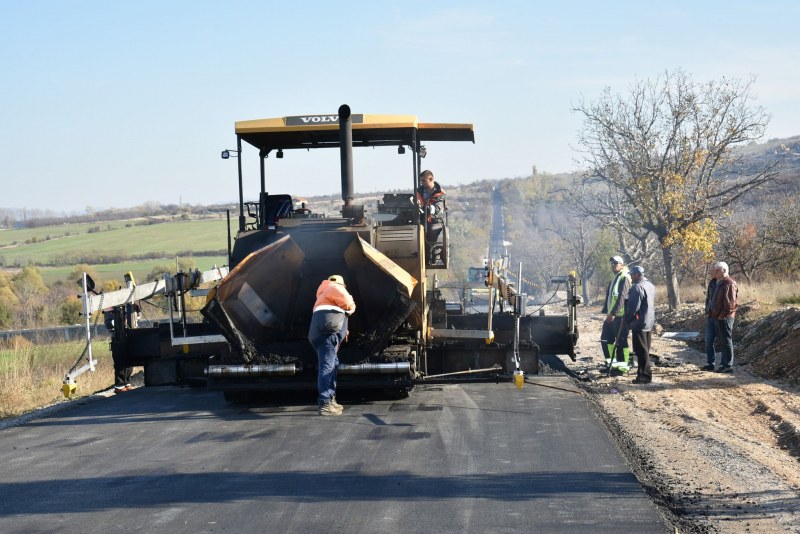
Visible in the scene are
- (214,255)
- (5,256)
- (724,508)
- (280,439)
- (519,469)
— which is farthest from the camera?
(5,256)

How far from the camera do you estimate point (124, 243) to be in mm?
60688

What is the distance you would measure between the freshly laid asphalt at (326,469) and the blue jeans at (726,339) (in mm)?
4113

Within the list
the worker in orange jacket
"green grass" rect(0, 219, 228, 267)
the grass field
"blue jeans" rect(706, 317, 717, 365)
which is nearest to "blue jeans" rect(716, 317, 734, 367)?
"blue jeans" rect(706, 317, 717, 365)

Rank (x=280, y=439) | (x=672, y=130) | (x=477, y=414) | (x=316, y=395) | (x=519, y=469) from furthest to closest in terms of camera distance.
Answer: (x=672, y=130), (x=316, y=395), (x=477, y=414), (x=280, y=439), (x=519, y=469)

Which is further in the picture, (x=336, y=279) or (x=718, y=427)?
(x=336, y=279)

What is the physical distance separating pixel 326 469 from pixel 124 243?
56315 mm

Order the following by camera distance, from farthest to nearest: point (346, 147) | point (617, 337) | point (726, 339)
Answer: point (726, 339), point (617, 337), point (346, 147)

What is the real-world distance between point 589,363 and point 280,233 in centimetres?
654

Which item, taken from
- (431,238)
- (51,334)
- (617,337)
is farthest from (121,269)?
(431,238)

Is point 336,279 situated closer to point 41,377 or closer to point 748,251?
point 41,377

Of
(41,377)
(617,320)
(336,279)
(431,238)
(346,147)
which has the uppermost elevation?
(346,147)

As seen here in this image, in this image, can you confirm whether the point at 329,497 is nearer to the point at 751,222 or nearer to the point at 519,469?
the point at 519,469

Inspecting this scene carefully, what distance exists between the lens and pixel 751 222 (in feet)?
128

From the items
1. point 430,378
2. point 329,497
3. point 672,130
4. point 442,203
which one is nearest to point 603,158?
point 672,130
